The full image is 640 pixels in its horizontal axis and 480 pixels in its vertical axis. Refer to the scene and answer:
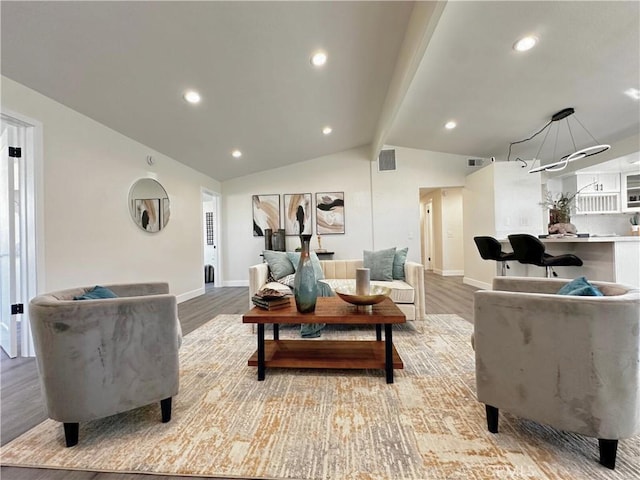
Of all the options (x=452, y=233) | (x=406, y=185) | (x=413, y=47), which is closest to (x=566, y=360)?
(x=413, y=47)

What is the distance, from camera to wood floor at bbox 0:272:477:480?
112 centimetres

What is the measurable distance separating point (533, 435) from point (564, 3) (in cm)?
326

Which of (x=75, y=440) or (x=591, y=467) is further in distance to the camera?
(x=75, y=440)

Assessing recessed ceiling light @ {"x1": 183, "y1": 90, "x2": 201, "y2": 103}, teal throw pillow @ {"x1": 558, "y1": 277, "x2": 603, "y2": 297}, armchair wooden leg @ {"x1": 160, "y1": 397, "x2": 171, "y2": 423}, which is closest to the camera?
teal throw pillow @ {"x1": 558, "y1": 277, "x2": 603, "y2": 297}

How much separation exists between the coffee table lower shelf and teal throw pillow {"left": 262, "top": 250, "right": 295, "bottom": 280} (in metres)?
1.09

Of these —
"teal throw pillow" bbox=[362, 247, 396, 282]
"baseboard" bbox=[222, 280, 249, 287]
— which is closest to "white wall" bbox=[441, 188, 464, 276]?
"teal throw pillow" bbox=[362, 247, 396, 282]

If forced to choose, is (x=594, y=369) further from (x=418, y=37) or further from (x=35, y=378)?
(x=35, y=378)

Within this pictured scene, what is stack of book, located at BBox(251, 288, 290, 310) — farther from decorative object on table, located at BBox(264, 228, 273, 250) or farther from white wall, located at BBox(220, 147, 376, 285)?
white wall, located at BBox(220, 147, 376, 285)

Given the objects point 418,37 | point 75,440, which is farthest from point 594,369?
point 418,37

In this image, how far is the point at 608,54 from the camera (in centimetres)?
276

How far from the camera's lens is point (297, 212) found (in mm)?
5934

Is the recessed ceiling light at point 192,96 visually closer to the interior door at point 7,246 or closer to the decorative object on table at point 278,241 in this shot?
the interior door at point 7,246

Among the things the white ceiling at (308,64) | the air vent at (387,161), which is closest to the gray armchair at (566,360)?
the white ceiling at (308,64)

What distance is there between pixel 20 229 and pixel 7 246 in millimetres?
311
